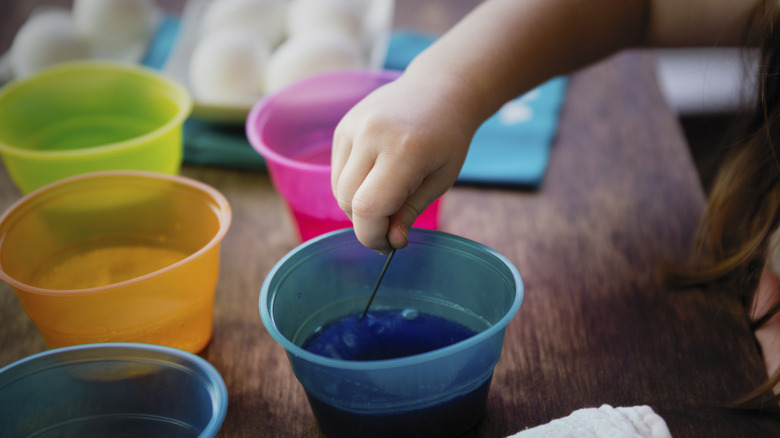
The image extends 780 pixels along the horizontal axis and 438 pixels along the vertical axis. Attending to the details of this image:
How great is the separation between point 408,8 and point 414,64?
561mm

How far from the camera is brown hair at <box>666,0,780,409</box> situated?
2.06ft

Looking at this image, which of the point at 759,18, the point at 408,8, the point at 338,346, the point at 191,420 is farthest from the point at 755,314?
the point at 408,8

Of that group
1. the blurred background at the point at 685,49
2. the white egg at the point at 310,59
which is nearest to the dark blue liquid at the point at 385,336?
the white egg at the point at 310,59

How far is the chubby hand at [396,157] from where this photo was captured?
51cm

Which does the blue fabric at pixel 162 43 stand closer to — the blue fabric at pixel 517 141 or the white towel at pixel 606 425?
the blue fabric at pixel 517 141

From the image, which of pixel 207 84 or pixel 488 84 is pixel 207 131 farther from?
pixel 488 84

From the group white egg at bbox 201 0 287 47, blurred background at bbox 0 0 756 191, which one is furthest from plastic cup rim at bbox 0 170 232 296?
blurred background at bbox 0 0 756 191

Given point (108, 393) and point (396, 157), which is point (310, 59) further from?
point (108, 393)

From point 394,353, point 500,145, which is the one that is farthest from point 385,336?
point 500,145

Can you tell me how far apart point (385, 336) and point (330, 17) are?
498 mm

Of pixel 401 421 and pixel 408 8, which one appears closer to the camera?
pixel 401 421

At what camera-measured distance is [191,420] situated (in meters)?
0.50

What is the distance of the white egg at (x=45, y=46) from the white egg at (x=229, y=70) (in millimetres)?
181

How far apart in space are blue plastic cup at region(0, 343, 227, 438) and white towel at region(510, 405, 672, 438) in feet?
0.73
